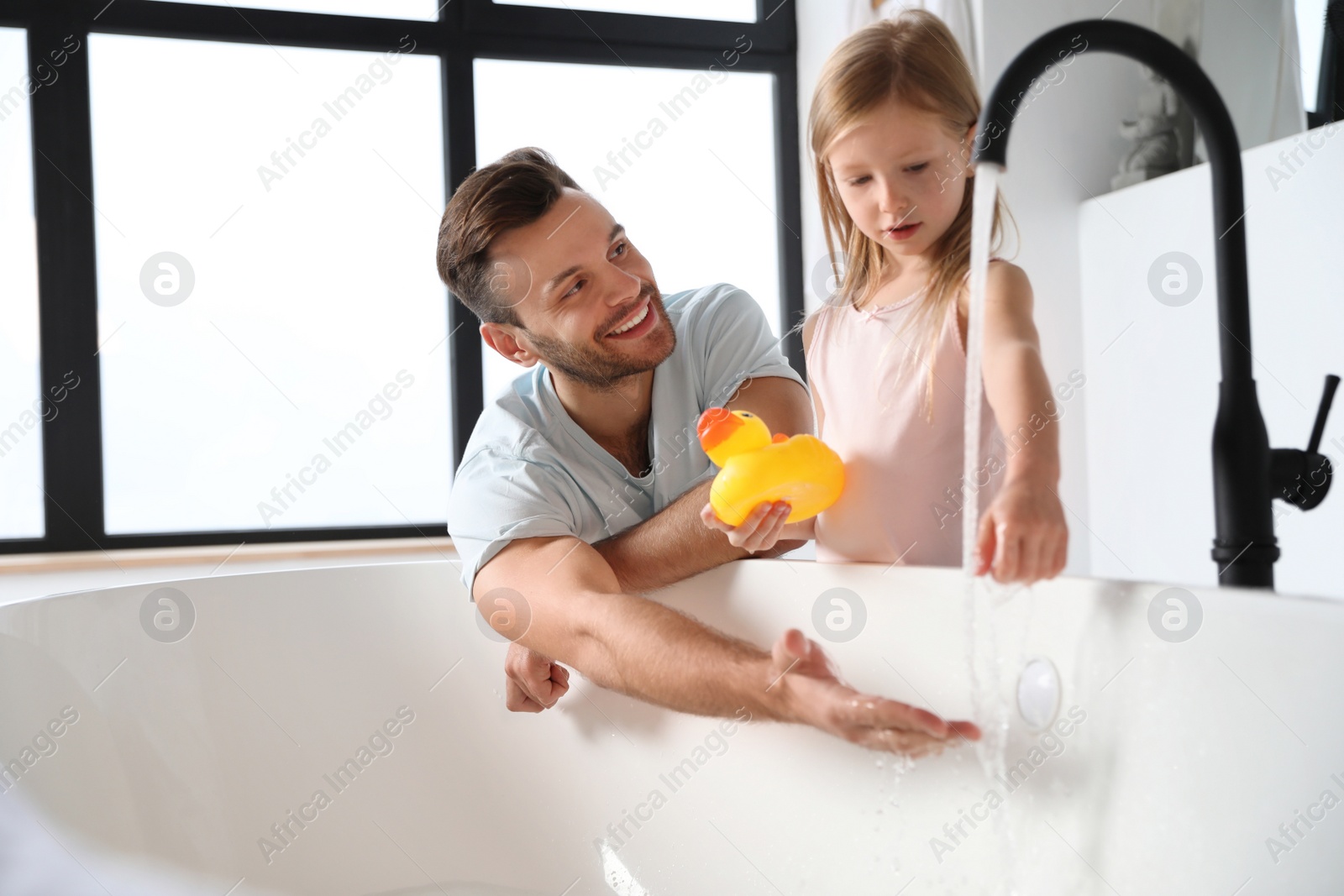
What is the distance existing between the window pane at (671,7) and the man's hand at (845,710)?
2.09 m

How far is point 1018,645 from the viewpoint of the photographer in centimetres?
78

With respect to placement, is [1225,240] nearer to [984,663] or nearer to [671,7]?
[984,663]

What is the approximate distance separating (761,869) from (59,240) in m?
1.95

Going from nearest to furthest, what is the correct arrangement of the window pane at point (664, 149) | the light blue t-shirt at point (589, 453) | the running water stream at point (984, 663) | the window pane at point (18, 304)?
1. the running water stream at point (984, 663)
2. the light blue t-shirt at point (589, 453)
3. the window pane at point (18, 304)
4. the window pane at point (664, 149)

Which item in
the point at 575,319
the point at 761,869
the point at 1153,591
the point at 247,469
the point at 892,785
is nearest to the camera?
the point at 1153,591

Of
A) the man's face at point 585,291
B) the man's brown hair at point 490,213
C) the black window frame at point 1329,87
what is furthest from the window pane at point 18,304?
the black window frame at point 1329,87

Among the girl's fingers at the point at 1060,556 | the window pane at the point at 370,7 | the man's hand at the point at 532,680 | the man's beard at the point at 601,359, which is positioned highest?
the window pane at the point at 370,7

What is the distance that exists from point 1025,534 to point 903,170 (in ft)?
1.40

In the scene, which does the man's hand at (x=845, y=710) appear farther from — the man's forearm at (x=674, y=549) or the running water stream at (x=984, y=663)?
the man's forearm at (x=674, y=549)

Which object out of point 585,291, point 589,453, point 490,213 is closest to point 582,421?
point 589,453

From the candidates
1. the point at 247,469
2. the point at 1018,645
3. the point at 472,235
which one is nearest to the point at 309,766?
the point at 472,235

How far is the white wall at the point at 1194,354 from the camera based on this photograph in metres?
1.37

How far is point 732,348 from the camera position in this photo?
1253 mm

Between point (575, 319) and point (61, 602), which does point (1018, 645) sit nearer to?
point (575, 319)
